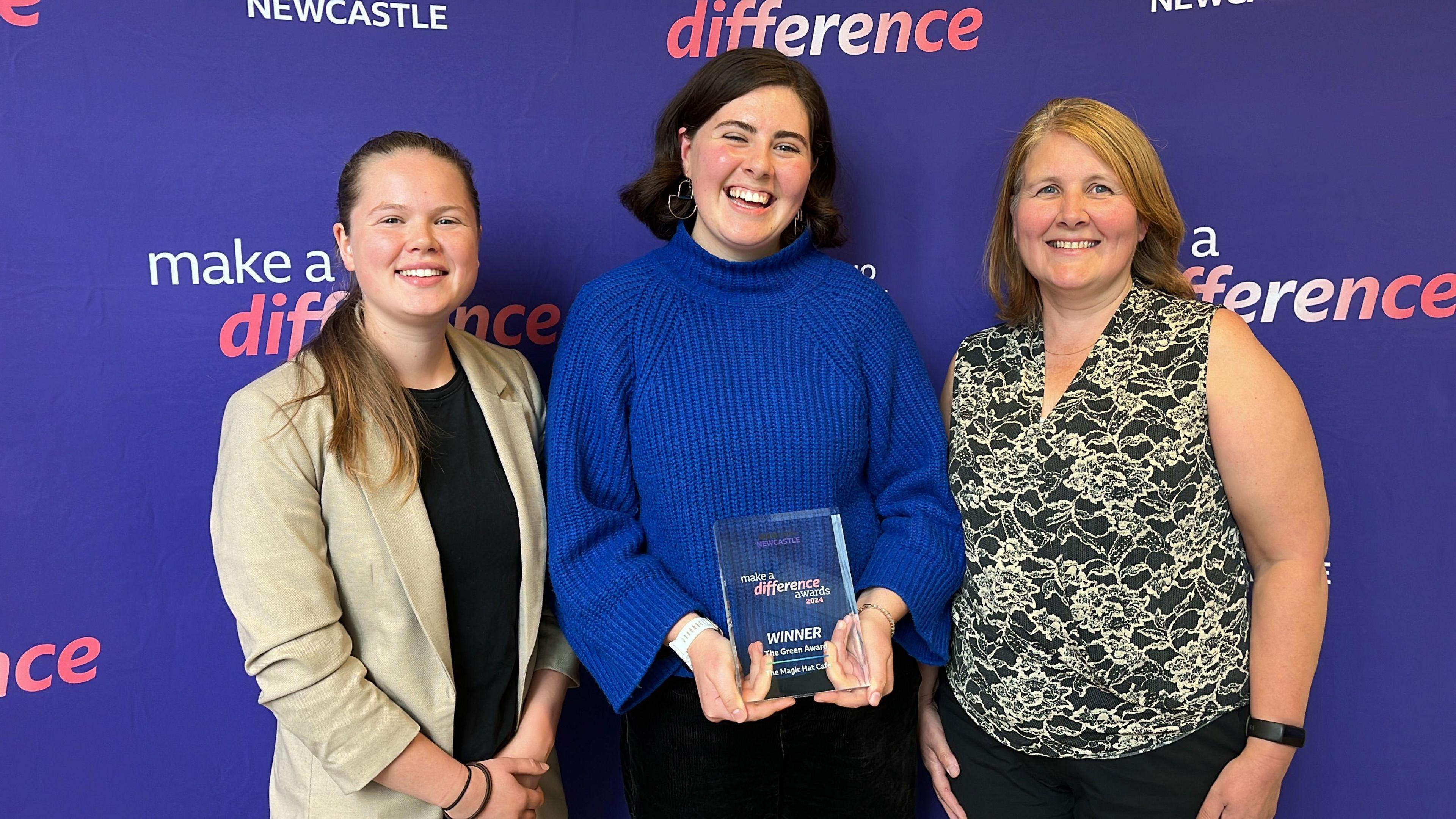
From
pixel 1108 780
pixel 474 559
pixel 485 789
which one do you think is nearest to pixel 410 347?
pixel 474 559

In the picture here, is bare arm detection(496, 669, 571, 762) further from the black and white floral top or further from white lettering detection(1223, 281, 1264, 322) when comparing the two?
white lettering detection(1223, 281, 1264, 322)

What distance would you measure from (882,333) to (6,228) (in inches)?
66.4

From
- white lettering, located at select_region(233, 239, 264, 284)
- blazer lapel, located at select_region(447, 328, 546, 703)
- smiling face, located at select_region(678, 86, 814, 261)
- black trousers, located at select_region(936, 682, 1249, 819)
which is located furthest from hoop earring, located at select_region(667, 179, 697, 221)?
black trousers, located at select_region(936, 682, 1249, 819)

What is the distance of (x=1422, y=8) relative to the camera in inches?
77.4

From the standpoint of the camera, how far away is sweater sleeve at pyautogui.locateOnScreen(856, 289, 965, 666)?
153cm

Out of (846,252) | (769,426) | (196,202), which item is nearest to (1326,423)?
(846,252)

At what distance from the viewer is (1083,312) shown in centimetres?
158

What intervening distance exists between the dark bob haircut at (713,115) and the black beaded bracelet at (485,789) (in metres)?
1.00

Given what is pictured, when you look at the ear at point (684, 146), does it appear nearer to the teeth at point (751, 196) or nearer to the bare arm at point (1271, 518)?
the teeth at point (751, 196)

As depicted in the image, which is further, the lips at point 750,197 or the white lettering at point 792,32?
the white lettering at point 792,32

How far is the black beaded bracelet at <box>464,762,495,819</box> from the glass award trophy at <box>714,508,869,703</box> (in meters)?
0.47

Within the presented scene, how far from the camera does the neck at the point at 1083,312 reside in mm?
1560

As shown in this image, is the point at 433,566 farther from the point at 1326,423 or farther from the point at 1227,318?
the point at 1326,423

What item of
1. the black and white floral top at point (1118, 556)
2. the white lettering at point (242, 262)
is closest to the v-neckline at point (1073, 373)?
the black and white floral top at point (1118, 556)
